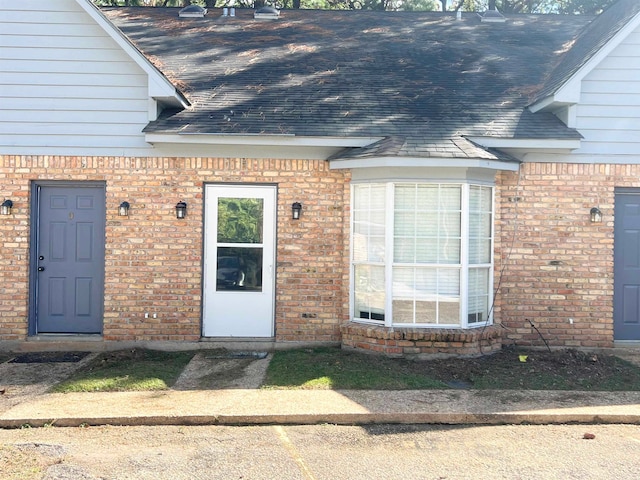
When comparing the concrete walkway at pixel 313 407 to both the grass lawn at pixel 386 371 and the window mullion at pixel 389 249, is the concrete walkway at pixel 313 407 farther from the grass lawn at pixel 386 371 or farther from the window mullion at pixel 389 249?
the window mullion at pixel 389 249

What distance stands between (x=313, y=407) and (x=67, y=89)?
20.1 ft

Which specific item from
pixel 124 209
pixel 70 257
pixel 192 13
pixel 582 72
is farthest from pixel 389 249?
pixel 192 13

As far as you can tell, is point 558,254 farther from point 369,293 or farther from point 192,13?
point 192,13

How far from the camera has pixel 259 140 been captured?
8.68 metres

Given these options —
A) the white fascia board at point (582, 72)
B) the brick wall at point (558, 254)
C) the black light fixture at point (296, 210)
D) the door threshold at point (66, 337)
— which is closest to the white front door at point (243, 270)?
the black light fixture at point (296, 210)

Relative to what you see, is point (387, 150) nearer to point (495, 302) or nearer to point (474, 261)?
point (474, 261)

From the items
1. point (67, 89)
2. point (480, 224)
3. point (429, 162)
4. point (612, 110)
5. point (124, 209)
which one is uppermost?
point (67, 89)

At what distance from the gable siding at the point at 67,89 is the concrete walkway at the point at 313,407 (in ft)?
12.6

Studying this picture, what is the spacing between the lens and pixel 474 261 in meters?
8.77

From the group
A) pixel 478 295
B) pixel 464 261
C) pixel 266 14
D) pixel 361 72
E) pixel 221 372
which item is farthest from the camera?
pixel 266 14

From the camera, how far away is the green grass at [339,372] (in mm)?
7258

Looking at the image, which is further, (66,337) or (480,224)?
(66,337)

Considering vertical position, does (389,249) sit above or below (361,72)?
below

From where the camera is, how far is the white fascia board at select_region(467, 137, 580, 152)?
8609 millimetres
